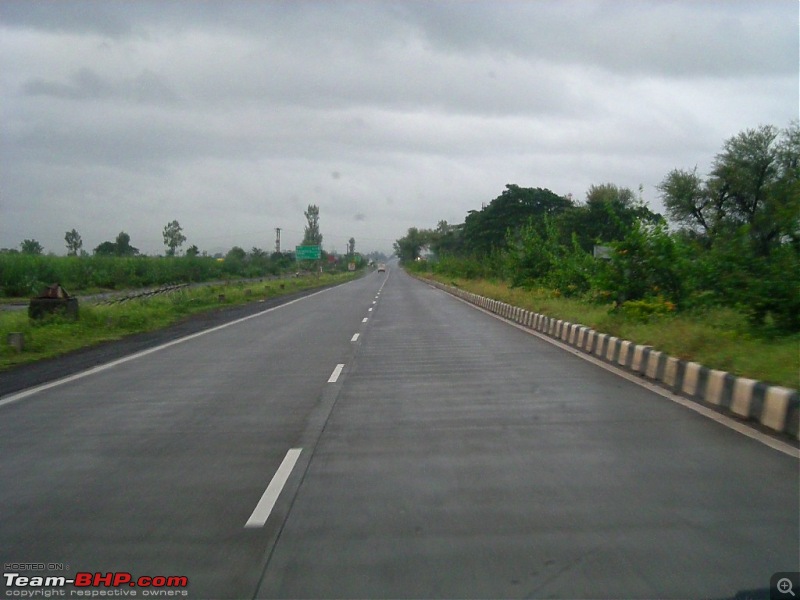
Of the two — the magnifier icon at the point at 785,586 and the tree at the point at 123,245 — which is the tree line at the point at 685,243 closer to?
the magnifier icon at the point at 785,586

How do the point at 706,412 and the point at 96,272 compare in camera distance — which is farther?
the point at 96,272

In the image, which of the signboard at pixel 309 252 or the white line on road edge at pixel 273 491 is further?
the signboard at pixel 309 252

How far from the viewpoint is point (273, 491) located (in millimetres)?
6480

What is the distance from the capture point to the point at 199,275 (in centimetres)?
8575

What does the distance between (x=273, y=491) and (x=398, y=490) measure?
103cm

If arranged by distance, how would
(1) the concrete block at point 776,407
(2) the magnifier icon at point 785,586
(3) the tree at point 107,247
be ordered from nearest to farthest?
1. (2) the magnifier icon at point 785,586
2. (1) the concrete block at point 776,407
3. (3) the tree at point 107,247

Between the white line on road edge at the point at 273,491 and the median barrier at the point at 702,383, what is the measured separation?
5189 millimetres

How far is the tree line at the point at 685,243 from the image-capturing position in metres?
13.2

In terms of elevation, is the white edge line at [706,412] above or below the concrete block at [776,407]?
below

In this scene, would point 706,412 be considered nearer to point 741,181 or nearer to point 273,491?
point 273,491

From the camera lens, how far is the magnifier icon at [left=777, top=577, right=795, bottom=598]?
4488 millimetres

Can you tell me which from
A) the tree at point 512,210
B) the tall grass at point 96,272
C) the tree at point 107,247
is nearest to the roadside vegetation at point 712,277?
the tree at point 512,210

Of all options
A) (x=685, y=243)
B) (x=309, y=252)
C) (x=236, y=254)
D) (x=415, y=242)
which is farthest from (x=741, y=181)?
(x=415, y=242)

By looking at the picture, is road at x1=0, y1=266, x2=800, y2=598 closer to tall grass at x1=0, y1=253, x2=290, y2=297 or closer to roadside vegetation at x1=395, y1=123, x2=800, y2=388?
roadside vegetation at x1=395, y1=123, x2=800, y2=388
